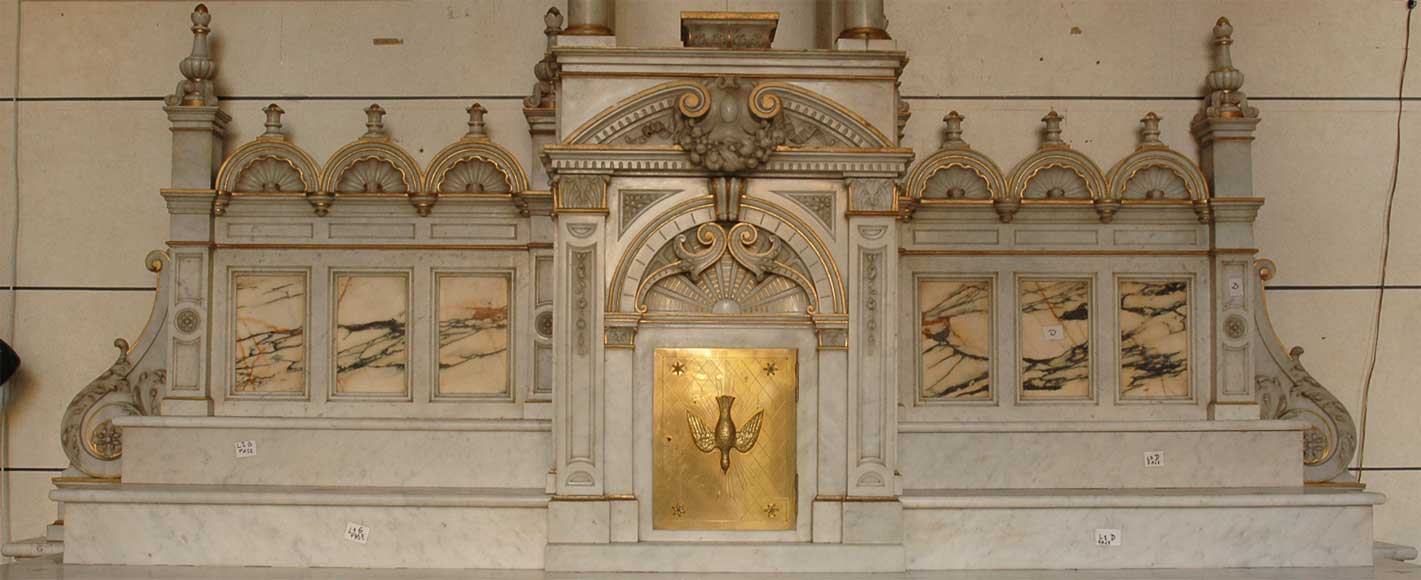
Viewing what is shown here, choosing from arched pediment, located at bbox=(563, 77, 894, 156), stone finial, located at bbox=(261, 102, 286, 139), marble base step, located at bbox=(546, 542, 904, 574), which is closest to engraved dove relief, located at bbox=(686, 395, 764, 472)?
marble base step, located at bbox=(546, 542, 904, 574)

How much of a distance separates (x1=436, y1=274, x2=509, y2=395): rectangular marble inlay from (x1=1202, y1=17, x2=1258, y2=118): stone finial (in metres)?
3.45

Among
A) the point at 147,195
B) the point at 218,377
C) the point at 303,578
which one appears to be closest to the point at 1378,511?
the point at 303,578

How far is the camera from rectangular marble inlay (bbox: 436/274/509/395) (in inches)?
237

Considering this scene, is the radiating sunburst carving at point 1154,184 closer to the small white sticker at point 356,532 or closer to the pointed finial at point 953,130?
the pointed finial at point 953,130

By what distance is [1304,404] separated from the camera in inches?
237

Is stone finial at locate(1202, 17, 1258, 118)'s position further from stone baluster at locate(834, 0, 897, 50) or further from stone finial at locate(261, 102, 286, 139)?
stone finial at locate(261, 102, 286, 139)

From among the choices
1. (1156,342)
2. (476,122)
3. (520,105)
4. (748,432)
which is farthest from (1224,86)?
(476,122)

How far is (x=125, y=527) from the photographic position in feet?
17.5

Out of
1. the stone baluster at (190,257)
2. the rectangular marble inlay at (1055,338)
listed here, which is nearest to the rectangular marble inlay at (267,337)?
the stone baluster at (190,257)

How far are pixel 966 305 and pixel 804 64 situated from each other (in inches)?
58.4

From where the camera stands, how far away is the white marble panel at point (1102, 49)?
21.5ft

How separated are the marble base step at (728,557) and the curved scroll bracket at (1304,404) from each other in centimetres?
208

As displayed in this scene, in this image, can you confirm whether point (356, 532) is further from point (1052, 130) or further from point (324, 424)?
point (1052, 130)

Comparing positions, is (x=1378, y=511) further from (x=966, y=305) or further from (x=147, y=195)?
(x=147, y=195)
